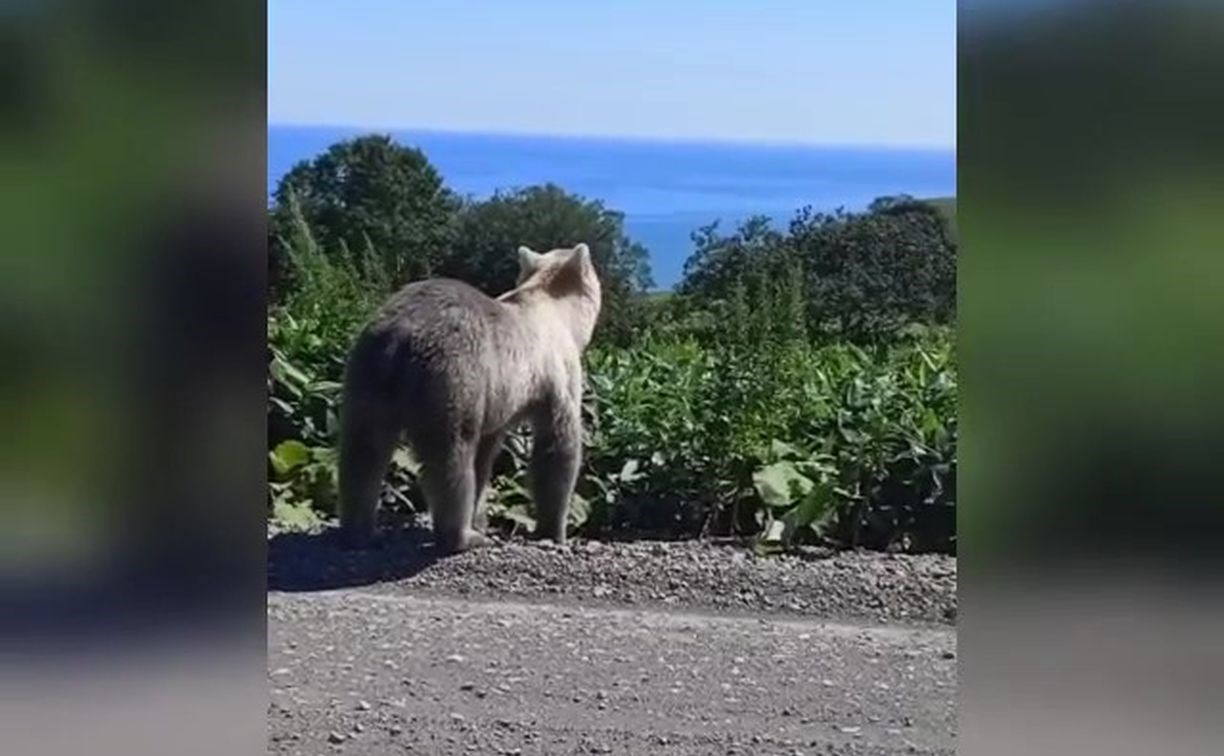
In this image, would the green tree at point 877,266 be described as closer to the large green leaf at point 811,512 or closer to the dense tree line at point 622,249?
the dense tree line at point 622,249

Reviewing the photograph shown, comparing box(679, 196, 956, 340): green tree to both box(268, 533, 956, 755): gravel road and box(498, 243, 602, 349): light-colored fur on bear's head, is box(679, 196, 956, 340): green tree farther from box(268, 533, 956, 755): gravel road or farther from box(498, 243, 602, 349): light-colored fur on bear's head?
box(268, 533, 956, 755): gravel road

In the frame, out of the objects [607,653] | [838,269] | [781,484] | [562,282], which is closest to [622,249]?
[562,282]

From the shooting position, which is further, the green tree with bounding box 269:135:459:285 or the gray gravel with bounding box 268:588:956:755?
the green tree with bounding box 269:135:459:285

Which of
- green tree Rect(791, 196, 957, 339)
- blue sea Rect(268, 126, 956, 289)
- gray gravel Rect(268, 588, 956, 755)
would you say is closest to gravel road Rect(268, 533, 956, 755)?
gray gravel Rect(268, 588, 956, 755)

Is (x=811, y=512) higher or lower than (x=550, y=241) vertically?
lower

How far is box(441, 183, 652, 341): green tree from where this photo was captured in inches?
89.3

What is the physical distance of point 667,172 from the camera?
216 cm

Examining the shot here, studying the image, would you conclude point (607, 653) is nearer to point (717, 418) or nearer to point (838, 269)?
point (717, 418)

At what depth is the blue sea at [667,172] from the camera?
2.12m

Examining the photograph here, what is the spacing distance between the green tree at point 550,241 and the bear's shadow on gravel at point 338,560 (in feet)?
1.21

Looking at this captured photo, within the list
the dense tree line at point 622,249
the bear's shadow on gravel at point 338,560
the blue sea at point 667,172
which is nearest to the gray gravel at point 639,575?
the bear's shadow on gravel at point 338,560

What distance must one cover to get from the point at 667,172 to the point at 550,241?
22cm

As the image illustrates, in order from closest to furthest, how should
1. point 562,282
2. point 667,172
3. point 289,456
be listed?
point 667,172 < point 562,282 < point 289,456
